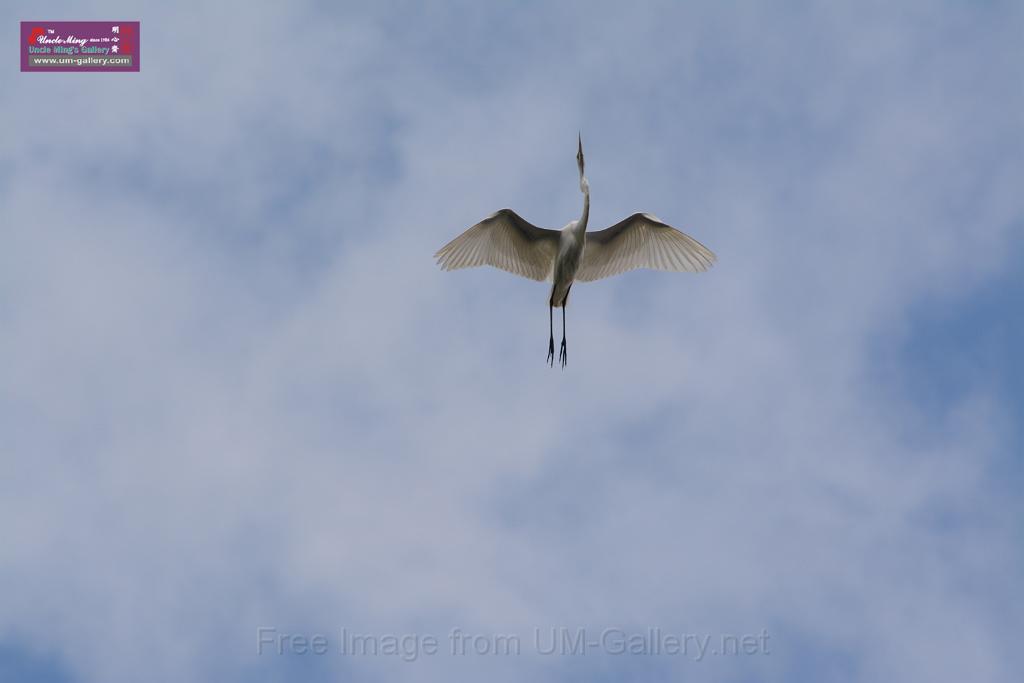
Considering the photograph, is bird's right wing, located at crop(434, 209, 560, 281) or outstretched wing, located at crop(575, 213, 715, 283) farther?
outstretched wing, located at crop(575, 213, 715, 283)

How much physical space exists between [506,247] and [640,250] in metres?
2.64

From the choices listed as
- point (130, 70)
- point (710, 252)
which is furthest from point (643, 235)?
point (130, 70)

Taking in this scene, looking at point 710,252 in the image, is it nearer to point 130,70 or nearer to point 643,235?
point 643,235

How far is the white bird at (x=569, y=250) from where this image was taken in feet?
101

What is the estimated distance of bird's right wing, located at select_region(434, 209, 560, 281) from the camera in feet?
102

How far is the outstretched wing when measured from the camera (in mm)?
31406

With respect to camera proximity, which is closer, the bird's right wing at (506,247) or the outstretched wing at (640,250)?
the bird's right wing at (506,247)

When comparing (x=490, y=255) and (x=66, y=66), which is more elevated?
(x=66, y=66)

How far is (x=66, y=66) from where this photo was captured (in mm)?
35750

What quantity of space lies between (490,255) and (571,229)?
1733 mm

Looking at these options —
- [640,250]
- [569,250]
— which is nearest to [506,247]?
[569,250]

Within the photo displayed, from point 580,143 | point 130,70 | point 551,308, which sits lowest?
point 551,308

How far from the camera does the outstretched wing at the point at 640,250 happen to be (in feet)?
103

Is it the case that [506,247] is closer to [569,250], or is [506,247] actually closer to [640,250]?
[569,250]
